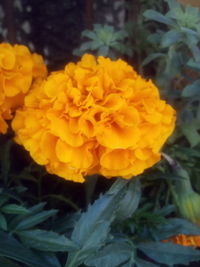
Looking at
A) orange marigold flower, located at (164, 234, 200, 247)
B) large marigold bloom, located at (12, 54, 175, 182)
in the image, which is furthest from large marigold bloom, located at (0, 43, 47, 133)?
orange marigold flower, located at (164, 234, 200, 247)

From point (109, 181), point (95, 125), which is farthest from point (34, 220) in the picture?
point (109, 181)

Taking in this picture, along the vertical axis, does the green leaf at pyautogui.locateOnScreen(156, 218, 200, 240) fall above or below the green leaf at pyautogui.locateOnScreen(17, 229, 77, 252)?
below

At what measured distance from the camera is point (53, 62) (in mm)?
1101

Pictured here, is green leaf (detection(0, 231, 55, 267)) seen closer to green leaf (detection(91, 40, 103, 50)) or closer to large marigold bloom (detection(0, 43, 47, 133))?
large marigold bloom (detection(0, 43, 47, 133))

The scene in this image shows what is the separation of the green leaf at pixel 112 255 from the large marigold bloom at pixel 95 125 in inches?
3.3

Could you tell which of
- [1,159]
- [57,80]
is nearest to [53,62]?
[1,159]

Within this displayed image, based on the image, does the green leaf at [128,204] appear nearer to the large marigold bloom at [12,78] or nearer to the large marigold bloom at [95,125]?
the large marigold bloom at [95,125]

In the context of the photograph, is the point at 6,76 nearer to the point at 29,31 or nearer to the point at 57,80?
the point at 57,80

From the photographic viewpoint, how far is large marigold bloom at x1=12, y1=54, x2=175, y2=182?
65cm

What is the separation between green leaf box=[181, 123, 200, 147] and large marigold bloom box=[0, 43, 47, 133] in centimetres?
24

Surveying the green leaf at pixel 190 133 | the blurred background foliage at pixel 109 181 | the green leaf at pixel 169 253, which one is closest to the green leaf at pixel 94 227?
the blurred background foliage at pixel 109 181

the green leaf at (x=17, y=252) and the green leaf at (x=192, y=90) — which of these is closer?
the green leaf at (x=17, y=252)

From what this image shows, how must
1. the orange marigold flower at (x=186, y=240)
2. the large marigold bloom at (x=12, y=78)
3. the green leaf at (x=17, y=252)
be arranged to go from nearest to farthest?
the green leaf at (x=17, y=252) → the large marigold bloom at (x=12, y=78) → the orange marigold flower at (x=186, y=240)

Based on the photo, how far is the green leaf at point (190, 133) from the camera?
2.72 feet
